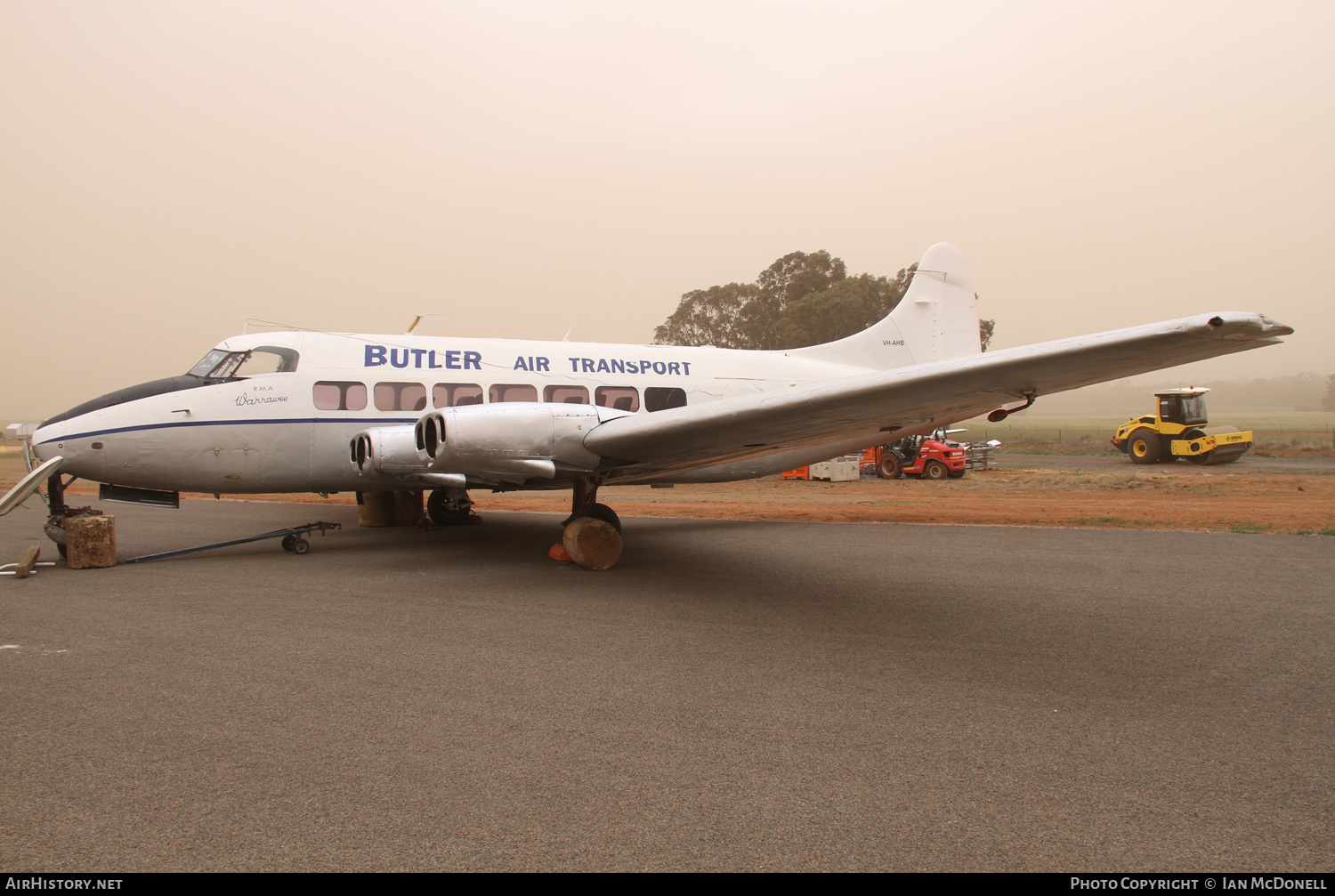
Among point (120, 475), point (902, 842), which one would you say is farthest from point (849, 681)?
point (120, 475)

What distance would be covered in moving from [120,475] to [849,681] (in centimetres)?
885

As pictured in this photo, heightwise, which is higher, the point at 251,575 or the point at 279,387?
Result: the point at 279,387

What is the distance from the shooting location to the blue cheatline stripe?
8672mm

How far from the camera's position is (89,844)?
2617mm

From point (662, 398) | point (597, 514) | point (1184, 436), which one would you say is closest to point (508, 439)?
point (597, 514)

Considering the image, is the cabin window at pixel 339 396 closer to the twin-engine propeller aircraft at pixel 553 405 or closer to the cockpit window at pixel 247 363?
the twin-engine propeller aircraft at pixel 553 405

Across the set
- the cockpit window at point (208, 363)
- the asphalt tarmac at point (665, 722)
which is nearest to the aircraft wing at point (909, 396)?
the asphalt tarmac at point (665, 722)

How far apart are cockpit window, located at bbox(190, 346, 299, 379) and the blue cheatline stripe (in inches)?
25.1

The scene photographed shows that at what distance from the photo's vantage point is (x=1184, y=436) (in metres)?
28.9

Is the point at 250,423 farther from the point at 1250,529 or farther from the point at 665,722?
the point at 1250,529

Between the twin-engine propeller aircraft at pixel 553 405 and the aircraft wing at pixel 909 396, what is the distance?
2cm

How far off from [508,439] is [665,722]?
4124 mm
